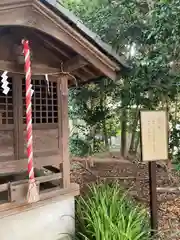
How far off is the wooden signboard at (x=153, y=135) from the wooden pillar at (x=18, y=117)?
1.90 m

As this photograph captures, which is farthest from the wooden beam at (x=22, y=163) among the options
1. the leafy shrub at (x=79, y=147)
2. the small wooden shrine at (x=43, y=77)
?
the leafy shrub at (x=79, y=147)

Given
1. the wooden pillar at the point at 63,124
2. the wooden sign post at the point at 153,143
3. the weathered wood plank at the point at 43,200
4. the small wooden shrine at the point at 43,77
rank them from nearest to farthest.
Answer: the small wooden shrine at the point at 43,77 < the weathered wood plank at the point at 43,200 < the wooden pillar at the point at 63,124 < the wooden sign post at the point at 153,143

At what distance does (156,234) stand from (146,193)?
7.54ft

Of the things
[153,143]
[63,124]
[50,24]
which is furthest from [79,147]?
[50,24]

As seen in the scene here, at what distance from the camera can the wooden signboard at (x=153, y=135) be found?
4930mm

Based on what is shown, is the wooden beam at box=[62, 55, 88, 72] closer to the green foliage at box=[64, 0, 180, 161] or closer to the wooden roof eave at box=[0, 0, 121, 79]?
the wooden roof eave at box=[0, 0, 121, 79]

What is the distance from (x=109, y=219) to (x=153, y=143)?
4.78 feet

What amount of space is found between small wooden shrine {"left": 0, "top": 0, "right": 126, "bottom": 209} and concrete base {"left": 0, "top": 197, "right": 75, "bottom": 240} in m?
0.20

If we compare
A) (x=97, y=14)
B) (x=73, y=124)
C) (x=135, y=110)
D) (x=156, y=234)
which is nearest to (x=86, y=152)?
(x=73, y=124)

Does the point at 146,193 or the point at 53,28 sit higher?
the point at 53,28

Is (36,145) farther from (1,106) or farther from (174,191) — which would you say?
(174,191)

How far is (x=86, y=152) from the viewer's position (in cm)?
1248

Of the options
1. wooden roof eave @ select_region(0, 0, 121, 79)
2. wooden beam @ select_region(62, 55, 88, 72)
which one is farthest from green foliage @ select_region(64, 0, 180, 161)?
wooden beam @ select_region(62, 55, 88, 72)

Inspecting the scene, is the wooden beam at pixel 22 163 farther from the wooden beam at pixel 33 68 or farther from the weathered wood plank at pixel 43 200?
the wooden beam at pixel 33 68
